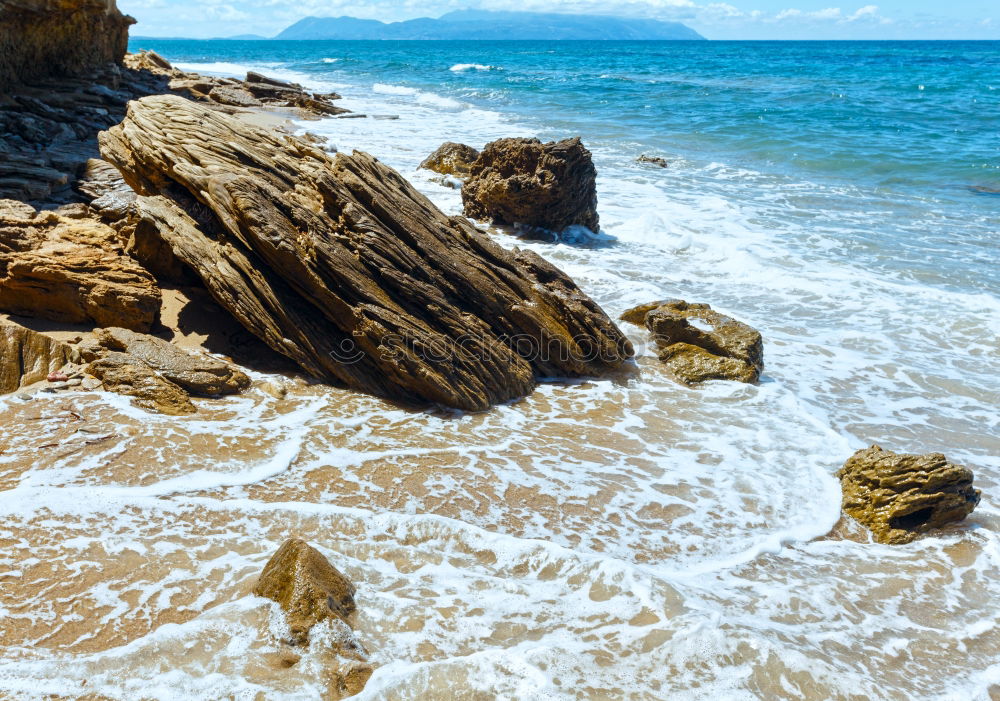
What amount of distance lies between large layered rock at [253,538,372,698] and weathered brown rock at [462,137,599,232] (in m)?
9.10

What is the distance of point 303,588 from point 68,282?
14.3ft

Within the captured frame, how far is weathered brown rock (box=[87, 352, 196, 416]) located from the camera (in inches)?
→ 231

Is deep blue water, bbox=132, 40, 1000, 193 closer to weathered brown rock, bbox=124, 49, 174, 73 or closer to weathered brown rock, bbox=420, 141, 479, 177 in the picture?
weathered brown rock, bbox=420, 141, 479, 177

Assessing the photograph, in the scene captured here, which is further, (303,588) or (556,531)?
(556,531)

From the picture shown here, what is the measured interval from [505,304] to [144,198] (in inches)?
143

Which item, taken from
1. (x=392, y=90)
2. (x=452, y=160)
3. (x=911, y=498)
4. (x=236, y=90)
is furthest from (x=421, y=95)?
(x=911, y=498)

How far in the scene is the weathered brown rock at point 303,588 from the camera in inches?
150

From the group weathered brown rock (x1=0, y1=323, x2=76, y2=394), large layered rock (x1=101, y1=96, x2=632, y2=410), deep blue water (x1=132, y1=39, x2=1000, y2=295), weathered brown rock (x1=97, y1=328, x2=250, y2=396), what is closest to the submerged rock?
deep blue water (x1=132, y1=39, x2=1000, y2=295)

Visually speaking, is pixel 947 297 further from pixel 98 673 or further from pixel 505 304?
pixel 98 673

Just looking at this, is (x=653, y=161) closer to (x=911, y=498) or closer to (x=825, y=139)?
(x=825, y=139)

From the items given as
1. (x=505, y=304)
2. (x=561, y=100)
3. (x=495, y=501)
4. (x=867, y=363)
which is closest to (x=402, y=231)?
(x=505, y=304)

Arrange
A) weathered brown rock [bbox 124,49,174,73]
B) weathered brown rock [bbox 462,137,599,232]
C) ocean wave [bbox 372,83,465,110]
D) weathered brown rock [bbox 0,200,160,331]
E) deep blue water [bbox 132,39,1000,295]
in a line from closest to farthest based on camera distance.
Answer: weathered brown rock [bbox 0,200,160,331] → weathered brown rock [bbox 462,137,599,232] → deep blue water [bbox 132,39,1000,295] → weathered brown rock [bbox 124,49,174,73] → ocean wave [bbox 372,83,465,110]

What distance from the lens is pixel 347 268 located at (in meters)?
6.66

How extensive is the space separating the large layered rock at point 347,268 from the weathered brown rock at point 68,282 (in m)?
0.53
